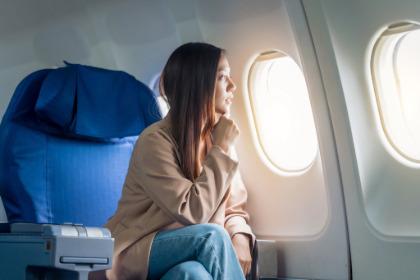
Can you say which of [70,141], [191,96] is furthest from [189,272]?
[70,141]

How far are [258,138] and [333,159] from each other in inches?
22.0

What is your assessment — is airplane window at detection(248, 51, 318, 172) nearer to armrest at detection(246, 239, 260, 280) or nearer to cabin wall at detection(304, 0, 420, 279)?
cabin wall at detection(304, 0, 420, 279)

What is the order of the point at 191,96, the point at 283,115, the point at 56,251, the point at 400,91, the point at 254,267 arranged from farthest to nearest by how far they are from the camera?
the point at 283,115
the point at 400,91
the point at 254,267
the point at 191,96
the point at 56,251

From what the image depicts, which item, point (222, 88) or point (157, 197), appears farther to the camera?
point (222, 88)

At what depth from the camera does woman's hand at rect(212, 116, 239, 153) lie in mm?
2842

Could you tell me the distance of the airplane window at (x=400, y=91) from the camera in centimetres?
310

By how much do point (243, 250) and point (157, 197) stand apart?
1.77 ft

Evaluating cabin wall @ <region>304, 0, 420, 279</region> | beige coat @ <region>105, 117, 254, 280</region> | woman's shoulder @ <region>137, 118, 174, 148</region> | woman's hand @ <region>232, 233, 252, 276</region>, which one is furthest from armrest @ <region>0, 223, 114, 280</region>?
cabin wall @ <region>304, 0, 420, 279</region>

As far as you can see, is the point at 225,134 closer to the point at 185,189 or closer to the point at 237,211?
the point at 185,189

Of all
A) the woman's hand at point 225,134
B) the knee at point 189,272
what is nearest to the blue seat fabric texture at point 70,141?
the woman's hand at point 225,134

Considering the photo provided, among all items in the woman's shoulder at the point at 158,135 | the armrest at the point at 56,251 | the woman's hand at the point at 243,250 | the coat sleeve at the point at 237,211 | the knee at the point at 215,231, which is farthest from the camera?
the coat sleeve at the point at 237,211

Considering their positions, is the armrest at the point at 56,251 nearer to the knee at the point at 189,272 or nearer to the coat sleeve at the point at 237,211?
the knee at the point at 189,272

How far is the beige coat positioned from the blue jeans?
57 mm

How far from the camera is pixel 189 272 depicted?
7.70 feet
